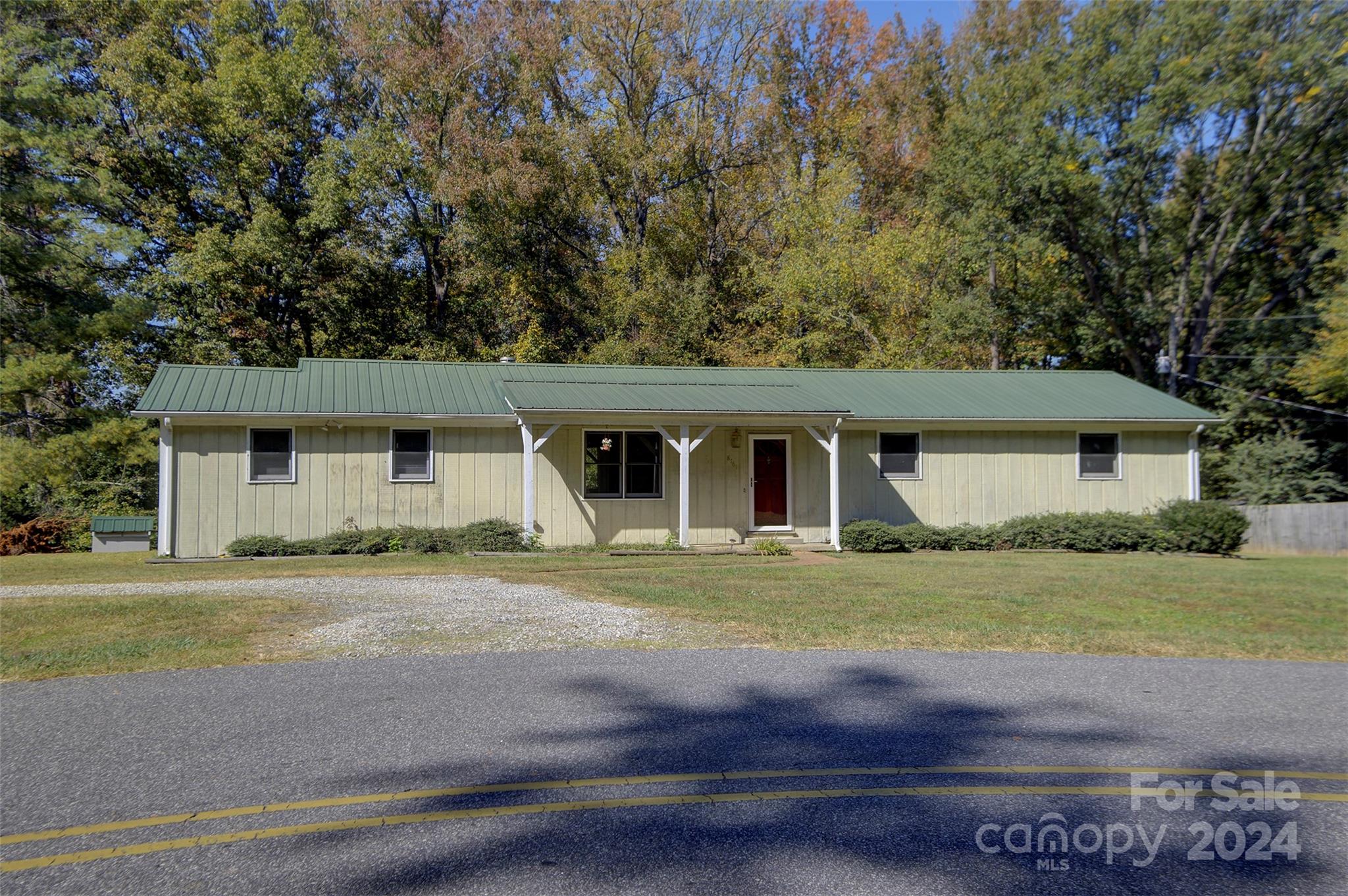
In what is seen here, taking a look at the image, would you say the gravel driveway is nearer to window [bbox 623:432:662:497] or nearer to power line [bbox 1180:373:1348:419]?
window [bbox 623:432:662:497]

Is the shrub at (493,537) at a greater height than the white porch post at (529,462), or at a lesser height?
lesser

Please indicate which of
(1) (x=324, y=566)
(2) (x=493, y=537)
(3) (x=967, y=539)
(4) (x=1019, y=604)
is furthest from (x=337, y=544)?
(3) (x=967, y=539)

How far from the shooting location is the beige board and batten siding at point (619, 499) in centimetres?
1694

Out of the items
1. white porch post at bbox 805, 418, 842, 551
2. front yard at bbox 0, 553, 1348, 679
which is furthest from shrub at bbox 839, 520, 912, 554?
front yard at bbox 0, 553, 1348, 679

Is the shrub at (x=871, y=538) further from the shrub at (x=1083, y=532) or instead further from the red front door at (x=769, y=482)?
the shrub at (x=1083, y=532)

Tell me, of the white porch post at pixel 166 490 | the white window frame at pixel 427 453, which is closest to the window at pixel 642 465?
the white window frame at pixel 427 453

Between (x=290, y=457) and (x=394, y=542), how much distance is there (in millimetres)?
2588

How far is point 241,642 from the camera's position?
8.08 meters

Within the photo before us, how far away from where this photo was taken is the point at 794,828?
4121mm

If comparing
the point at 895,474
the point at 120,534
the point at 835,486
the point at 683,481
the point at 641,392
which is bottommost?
the point at 120,534

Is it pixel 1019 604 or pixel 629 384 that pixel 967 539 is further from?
pixel 1019 604

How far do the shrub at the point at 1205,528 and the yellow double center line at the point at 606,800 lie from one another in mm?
14043

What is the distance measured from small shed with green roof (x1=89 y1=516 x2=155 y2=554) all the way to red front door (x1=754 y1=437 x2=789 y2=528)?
13608 millimetres

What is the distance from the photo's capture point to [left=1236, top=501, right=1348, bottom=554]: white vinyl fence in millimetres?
19484
